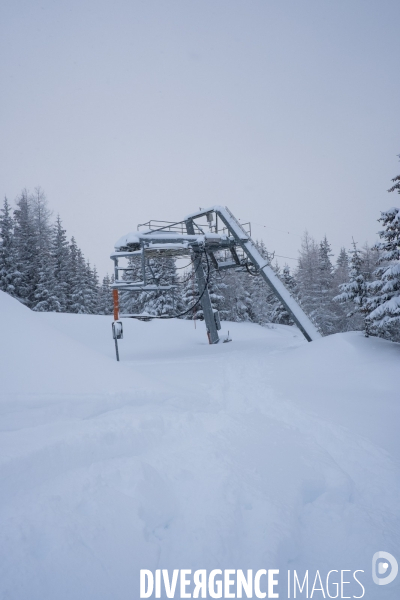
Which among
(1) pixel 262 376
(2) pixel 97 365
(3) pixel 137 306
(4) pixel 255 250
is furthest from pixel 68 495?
(3) pixel 137 306

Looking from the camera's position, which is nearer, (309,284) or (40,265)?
(40,265)

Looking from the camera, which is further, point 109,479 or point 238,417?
point 238,417

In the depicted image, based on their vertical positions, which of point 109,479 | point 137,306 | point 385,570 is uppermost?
point 137,306

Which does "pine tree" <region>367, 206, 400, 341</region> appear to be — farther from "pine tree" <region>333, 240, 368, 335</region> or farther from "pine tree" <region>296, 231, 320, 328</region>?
"pine tree" <region>296, 231, 320, 328</region>

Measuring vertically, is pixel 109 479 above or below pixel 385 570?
above

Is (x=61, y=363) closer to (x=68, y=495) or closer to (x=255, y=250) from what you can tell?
(x=68, y=495)

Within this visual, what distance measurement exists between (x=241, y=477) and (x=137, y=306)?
34.0m

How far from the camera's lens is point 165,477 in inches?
119

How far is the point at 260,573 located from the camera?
2.15 metres

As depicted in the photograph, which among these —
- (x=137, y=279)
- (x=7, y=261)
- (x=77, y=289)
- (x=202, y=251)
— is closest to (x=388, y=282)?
(x=202, y=251)

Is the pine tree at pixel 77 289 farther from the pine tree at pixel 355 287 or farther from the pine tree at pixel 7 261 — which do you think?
the pine tree at pixel 355 287

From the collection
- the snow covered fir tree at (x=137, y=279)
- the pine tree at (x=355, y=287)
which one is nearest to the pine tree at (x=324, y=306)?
the snow covered fir tree at (x=137, y=279)

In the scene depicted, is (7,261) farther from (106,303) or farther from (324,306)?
(324,306)

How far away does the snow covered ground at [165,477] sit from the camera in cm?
213
